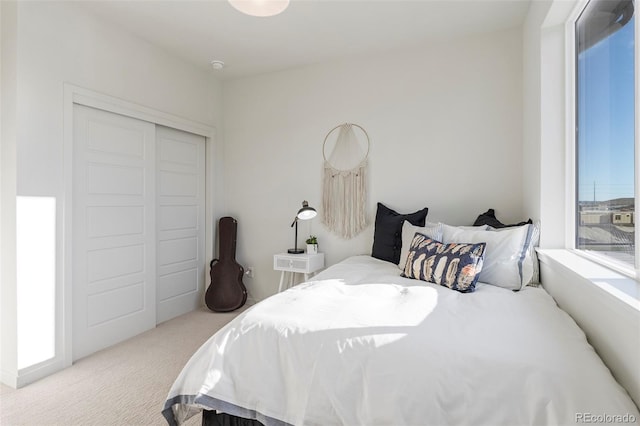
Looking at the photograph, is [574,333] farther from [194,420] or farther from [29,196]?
[29,196]

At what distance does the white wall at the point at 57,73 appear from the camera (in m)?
2.15

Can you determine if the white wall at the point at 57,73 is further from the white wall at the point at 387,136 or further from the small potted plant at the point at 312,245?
the small potted plant at the point at 312,245

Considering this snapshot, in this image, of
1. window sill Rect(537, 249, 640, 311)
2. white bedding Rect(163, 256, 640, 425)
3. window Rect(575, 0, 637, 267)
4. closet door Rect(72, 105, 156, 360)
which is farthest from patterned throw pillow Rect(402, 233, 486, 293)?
closet door Rect(72, 105, 156, 360)

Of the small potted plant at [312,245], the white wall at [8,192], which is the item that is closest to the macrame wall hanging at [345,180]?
the small potted plant at [312,245]

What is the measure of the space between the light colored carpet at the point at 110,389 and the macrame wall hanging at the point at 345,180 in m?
1.67

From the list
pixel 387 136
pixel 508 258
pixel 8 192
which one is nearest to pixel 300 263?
pixel 387 136

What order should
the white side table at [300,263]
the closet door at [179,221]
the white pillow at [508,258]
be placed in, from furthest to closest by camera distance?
the closet door at [179,221] → the white side table at [300,263] → the white pillow at [508,258]

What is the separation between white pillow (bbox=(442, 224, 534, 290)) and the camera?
1.97 metres

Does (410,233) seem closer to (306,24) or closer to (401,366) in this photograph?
(401,366)

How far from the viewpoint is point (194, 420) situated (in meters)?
1.82

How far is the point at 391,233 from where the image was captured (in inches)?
114

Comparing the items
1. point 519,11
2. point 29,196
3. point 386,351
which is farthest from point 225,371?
point 519,11

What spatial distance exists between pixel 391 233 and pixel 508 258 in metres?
1.03

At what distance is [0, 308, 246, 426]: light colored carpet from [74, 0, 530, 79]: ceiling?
2.64 meters
